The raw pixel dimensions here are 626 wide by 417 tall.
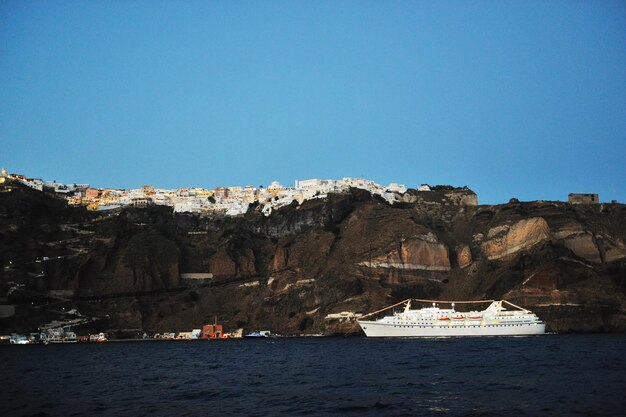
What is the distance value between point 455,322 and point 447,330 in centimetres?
165

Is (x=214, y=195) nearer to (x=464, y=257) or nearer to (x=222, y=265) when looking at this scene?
(x=222, y=265)

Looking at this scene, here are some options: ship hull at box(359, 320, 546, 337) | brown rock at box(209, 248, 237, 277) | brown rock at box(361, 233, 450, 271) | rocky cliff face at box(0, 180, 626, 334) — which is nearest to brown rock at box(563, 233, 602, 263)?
rocky cliff face at box(0, 180, 626, 334)

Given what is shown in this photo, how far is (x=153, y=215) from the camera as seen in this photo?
147250 millimetres

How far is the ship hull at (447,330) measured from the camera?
93250mm

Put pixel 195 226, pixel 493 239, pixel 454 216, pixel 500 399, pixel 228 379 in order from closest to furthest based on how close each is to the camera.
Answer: pixel 500 399, pixel 228 379, pixel 493 239, pixel 454 216, pixel 195 226

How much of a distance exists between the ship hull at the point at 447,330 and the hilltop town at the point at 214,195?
43.8 m

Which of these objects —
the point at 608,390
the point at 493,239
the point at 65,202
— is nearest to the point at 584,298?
the point at 493,239

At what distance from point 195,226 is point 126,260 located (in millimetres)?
24852

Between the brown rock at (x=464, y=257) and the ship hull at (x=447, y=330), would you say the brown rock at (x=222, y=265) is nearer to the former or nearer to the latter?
the ship hull at (x=447, y=330)

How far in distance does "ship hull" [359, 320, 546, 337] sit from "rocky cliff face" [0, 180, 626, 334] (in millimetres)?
4586

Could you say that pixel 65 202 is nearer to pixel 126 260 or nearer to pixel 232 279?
pixel 126 260

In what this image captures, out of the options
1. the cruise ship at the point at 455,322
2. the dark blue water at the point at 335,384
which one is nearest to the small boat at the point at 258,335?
the cruise ship at the point at 455,322

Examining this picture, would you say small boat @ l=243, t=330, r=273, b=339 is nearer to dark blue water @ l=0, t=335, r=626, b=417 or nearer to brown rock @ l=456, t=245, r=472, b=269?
brown rock @ l=456, t=245, r=472, b=269

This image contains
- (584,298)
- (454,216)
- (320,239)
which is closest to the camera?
(584,298)
